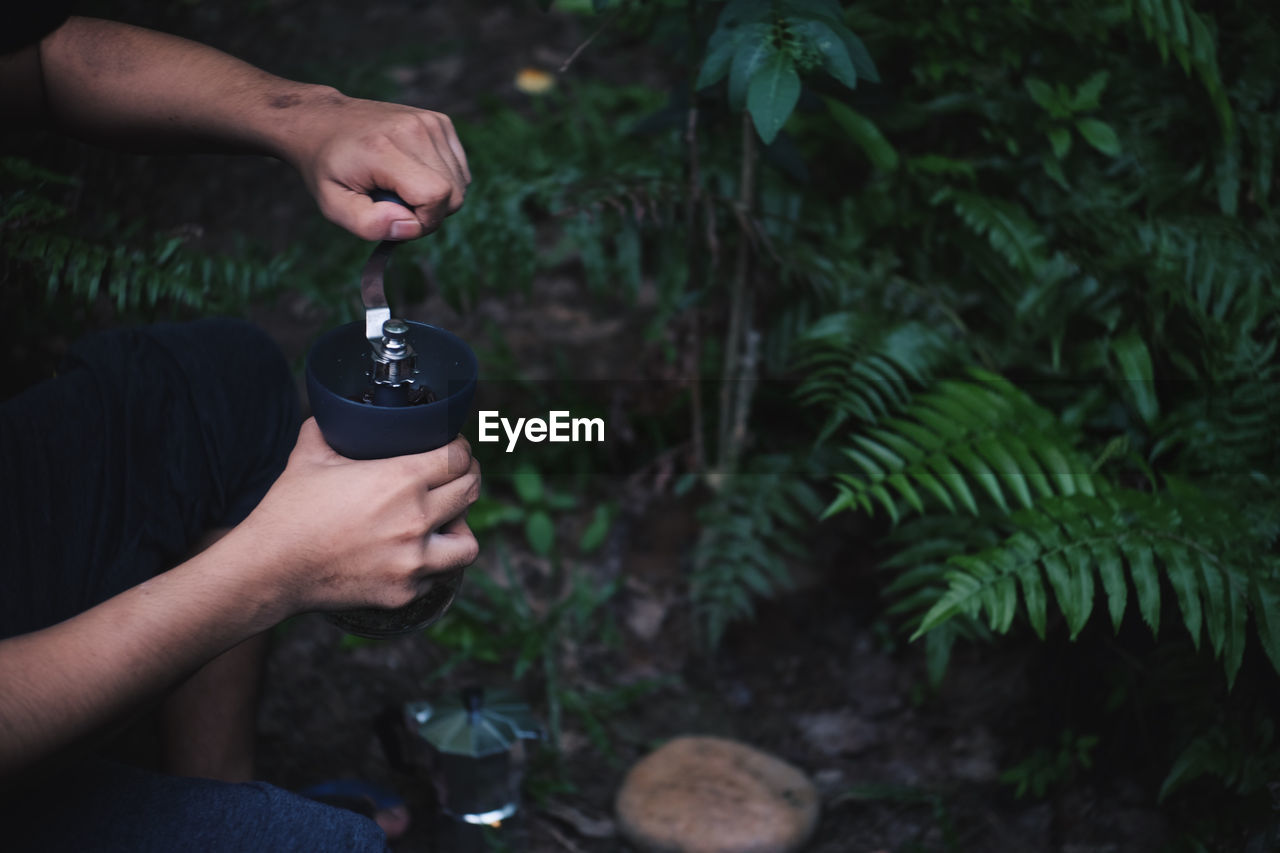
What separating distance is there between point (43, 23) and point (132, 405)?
2.09ft

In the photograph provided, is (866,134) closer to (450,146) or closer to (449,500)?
(450,146)

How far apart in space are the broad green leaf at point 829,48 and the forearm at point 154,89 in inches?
32.0

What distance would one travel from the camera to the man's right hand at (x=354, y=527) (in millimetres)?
1218

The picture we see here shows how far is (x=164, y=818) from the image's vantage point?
50.3 inches

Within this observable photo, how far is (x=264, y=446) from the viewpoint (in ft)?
5.56

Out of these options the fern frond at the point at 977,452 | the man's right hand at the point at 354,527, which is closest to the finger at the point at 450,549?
the man's right hand at the point at 354,527

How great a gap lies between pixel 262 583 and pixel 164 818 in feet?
1.17

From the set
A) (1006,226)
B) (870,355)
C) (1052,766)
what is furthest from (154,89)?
(1052,766)

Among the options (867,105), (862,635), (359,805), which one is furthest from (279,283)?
(862,635)

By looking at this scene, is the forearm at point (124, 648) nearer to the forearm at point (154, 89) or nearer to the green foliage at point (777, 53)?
the forearm at point (154, 89)

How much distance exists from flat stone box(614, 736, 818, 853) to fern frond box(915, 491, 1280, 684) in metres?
0.70

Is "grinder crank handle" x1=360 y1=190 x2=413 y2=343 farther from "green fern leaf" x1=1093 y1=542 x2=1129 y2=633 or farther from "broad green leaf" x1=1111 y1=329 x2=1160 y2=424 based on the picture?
"broad green leaf" x1=1111 y1=329 x2=1160 y2=424

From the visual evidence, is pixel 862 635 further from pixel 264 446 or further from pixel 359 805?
pixel 264 446

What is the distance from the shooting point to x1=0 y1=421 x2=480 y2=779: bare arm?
113 cm
